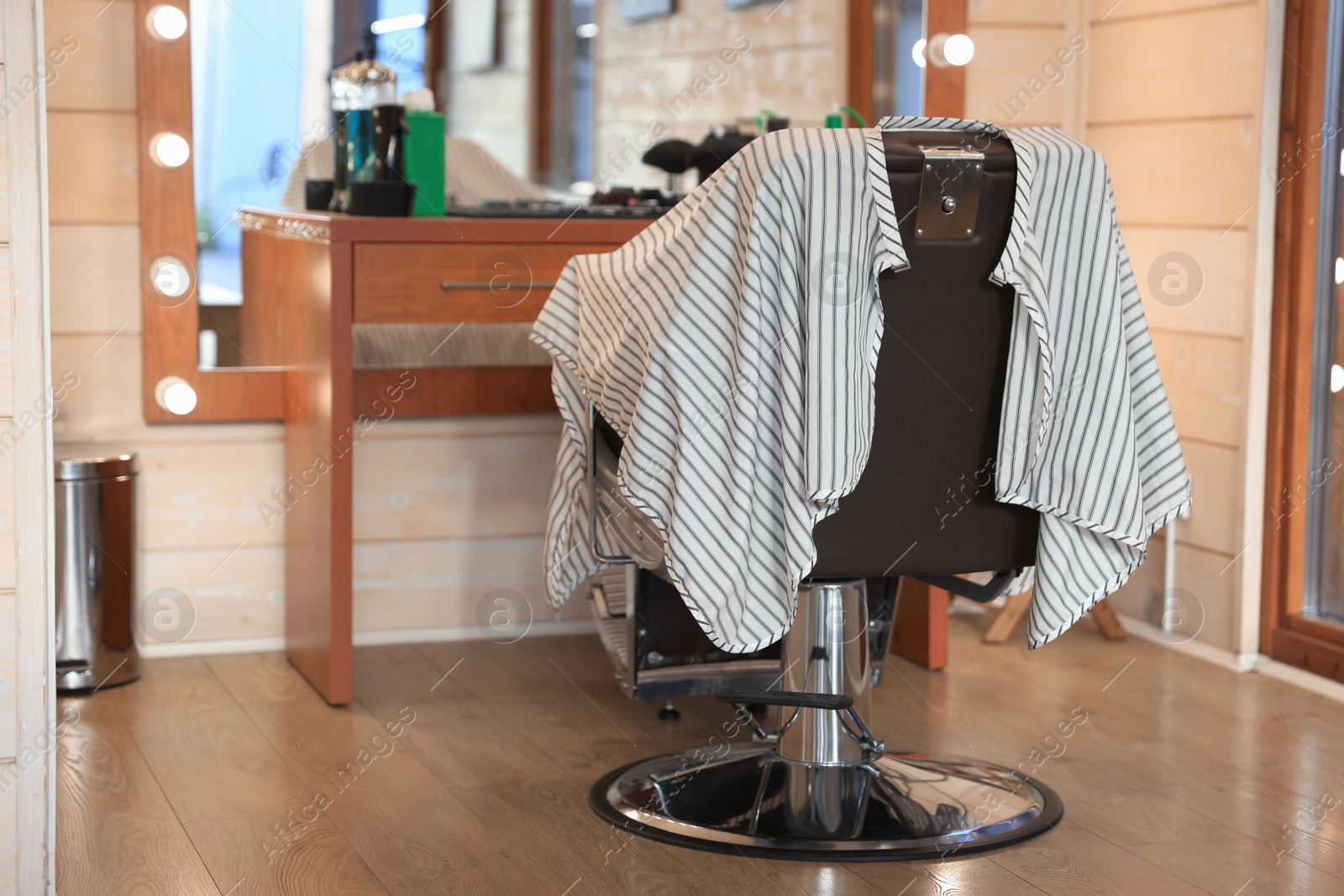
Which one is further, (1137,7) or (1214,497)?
(1137,7)

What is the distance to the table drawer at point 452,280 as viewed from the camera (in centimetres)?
236

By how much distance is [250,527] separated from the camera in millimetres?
2812

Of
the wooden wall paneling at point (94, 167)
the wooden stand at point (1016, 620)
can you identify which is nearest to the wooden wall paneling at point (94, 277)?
the wooden wall paneling at point (94, 167)

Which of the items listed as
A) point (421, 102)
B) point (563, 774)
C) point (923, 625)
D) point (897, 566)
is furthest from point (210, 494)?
point (897, 566)

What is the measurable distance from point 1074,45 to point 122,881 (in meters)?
2.42

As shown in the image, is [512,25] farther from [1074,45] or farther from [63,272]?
[1074,45]

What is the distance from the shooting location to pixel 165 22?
265cm

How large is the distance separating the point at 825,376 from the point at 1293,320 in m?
1.45

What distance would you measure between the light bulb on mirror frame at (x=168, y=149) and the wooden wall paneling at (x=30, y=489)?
3.74ft

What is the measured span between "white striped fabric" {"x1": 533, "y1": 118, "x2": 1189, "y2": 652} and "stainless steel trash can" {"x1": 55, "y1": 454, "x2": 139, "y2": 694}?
49.3 inches

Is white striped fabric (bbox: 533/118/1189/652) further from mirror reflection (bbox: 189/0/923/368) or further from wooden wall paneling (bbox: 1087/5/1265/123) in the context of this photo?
wooden wall paneling (bbox: 1087/5/1265/123)

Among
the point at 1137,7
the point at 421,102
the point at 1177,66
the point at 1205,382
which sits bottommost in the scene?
the point at 1205,382

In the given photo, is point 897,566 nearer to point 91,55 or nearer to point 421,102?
point 421,102

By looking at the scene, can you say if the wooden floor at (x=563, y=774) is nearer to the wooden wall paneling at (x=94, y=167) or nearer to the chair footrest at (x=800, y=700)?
the chair footrest at (x=800, y=700)
